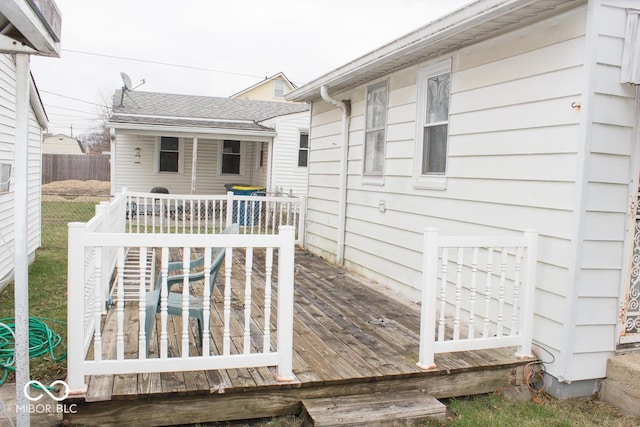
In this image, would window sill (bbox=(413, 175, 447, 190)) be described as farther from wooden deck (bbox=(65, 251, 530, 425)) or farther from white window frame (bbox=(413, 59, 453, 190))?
wooden deck (bbox=(65, 251, 530, 425))

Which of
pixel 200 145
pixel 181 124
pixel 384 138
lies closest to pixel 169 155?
pixel 200 145

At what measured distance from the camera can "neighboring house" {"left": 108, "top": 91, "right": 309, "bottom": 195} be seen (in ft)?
47.7

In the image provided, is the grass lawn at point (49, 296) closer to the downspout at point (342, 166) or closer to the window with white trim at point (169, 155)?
the downspout at point (342, 166)

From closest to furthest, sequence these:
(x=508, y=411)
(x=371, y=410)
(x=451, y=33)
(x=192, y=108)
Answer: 1. (x=371, y=410)
2. (x=508, y=411)
3. (x=451, y=33)
4. (x=192, y=108)

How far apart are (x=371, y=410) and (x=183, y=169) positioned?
47.7 ft

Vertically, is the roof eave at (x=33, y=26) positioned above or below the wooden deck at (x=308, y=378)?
above

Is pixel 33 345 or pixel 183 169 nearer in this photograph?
pixel 33 345

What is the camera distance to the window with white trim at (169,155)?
54.0ft

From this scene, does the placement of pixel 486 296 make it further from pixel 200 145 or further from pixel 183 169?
pixel 200 145

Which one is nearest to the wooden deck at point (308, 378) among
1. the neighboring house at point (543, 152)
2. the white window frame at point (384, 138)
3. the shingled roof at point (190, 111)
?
the neighboring house at point (543, 152)

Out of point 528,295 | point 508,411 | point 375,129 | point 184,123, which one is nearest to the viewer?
point 508,411

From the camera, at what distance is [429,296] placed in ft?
11.2

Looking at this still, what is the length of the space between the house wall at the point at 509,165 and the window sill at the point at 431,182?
0.20ft

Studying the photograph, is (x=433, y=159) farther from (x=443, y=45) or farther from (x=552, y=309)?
(x=552, y=309)
